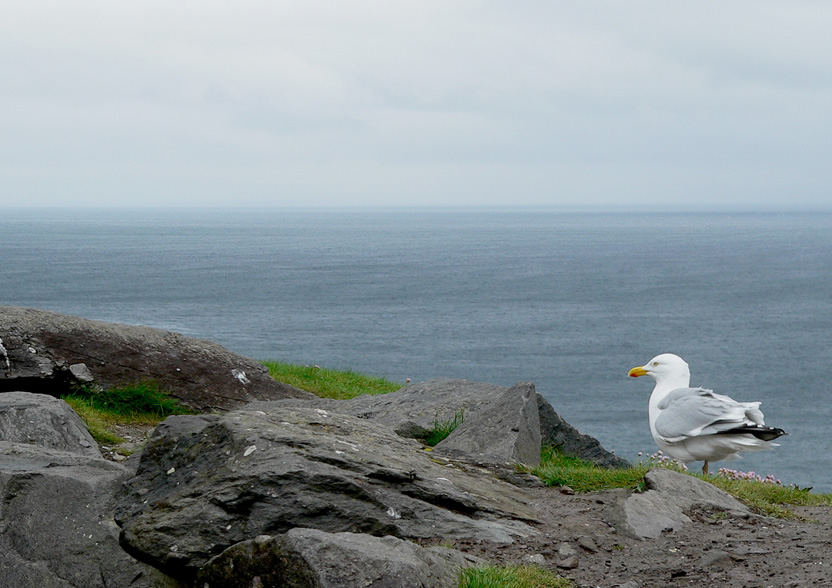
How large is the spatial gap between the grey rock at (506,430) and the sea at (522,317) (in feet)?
91.6

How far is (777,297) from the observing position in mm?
118688

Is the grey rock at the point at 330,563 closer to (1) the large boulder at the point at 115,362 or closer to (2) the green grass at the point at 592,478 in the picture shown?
(2) the green grass at the point at 592,478

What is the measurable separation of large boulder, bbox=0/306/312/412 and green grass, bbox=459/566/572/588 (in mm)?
8824

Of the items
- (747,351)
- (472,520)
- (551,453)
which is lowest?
(747,351)

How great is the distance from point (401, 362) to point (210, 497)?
2316 inches

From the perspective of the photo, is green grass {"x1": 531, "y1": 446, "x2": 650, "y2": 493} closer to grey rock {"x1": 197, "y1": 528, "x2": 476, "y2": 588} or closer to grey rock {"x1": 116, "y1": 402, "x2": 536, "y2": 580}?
grey rock {"x1": 116, "y1": 402, "x2": 536, "y2": 580}

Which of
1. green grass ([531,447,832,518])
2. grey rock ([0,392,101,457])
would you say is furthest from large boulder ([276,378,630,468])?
grey rock ([0,392,101,457])

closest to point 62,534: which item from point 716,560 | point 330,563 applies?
point 330,563

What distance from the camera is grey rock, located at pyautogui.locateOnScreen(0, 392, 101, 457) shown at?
9.94 meters

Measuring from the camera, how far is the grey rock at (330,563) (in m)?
5.49

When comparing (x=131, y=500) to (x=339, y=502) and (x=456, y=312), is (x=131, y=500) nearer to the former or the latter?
(x=339, y=502)

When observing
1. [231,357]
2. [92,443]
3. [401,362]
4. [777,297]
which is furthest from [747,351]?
[92,443]

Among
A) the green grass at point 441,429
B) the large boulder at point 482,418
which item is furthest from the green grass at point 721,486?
the green grass at point 441,429

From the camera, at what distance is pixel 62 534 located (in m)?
6.96
